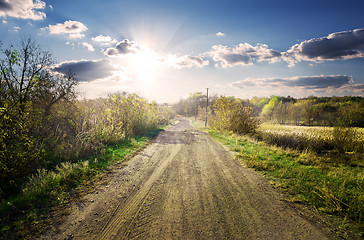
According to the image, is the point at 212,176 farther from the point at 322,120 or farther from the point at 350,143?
the point at 322,120

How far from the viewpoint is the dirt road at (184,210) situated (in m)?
3.05

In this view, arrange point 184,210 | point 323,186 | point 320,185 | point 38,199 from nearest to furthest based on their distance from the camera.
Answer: point 184,210
point 38,199
point 323,186
point 320,185

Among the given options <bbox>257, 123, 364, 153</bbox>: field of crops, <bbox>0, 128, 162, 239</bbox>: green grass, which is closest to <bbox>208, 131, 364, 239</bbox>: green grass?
<bbox>257, 123, 364, 153</bbox>: field of crops

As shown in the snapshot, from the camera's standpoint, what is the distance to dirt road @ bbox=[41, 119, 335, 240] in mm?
3053

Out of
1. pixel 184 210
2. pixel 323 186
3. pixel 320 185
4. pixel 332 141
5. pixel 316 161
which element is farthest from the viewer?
pixel 332 141

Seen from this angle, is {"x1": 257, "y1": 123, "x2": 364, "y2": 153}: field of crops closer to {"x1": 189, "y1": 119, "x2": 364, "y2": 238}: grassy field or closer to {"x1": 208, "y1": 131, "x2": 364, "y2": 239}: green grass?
{"x1": 189, "y1": 119, "x2": 364, "y2": 238}: grassy field

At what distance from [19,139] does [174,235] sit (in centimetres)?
610

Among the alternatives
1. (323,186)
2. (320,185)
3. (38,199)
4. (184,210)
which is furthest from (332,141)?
(38,199)

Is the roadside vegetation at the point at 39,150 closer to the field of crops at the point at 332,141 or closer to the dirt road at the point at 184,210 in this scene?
the dirt road at the point at 184,210

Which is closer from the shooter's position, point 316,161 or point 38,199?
point 38,199

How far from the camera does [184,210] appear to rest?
3756 mm

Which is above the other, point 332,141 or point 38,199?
point 332,141

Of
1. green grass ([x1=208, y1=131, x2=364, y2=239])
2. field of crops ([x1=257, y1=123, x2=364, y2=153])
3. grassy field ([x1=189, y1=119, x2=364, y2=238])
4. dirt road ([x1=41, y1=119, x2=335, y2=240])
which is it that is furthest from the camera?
field of crops ([x1=257, y1=123, x2=364, y2=153])

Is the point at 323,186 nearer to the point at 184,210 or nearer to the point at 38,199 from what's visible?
the point at 184,210
